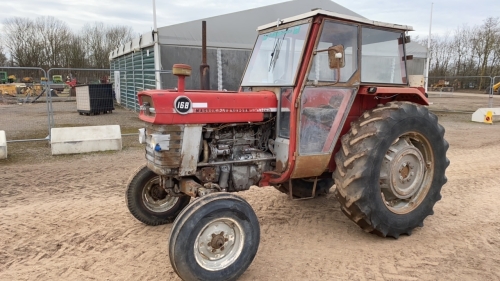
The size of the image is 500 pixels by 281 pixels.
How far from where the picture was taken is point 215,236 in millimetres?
2916

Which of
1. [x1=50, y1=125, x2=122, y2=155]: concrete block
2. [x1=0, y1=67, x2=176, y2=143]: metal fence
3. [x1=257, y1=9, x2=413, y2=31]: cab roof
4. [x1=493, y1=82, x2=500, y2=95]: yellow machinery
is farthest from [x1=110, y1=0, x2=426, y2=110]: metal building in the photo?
[x1=493, y1=82, x2=500, y2=95]: yellow machinery

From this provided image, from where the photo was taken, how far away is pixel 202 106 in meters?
3.26

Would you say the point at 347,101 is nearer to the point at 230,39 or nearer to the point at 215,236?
the point at 215,236

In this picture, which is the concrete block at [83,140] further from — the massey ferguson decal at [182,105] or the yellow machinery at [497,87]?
the yellow machinery at [497,87]

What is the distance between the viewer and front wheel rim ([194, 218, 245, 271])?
2.88m

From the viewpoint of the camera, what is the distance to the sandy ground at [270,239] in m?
3.15

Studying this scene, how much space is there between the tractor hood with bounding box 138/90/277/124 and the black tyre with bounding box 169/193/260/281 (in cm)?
76

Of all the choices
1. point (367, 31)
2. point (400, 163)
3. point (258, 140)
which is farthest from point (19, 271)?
point (367, 31)

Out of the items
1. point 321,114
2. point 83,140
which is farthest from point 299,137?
point 83,140

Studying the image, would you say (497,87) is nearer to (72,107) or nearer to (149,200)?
(72,107)

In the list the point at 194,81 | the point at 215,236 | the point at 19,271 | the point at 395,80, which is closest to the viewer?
the point at 215,236

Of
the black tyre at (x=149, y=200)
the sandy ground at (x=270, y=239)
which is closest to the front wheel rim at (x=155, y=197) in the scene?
the black tyre at (x=149, y=200)

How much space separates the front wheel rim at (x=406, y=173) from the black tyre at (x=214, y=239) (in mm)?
1642

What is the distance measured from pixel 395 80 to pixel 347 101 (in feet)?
2.98
